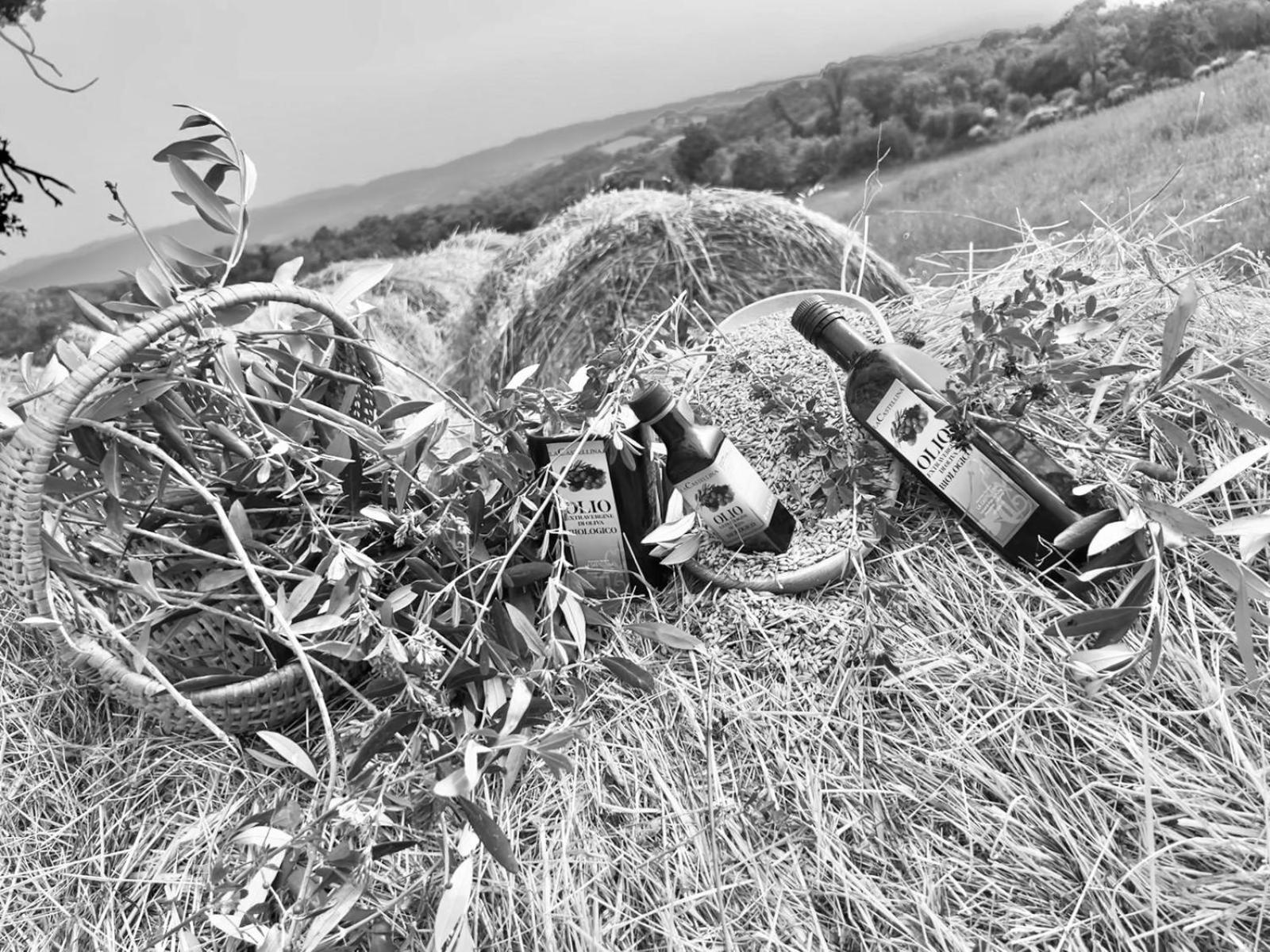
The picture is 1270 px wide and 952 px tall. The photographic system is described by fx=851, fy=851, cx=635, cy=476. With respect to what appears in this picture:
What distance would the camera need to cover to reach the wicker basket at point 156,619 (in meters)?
0.65

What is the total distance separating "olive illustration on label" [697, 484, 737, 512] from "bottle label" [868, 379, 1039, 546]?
6.4 inches

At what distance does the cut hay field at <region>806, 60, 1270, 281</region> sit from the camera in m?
1.30

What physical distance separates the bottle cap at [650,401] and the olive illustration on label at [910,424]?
0.70ft

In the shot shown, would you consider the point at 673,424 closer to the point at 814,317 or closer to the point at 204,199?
the point at 814,317

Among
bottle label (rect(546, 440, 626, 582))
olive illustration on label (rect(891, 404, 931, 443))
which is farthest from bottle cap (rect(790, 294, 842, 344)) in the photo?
bottle label (rect(546, 440, 626, 582))

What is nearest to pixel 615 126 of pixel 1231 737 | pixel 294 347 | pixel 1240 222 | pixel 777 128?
pixel 777 128

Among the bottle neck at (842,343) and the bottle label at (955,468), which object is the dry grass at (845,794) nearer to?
the bottle label at (955,468)

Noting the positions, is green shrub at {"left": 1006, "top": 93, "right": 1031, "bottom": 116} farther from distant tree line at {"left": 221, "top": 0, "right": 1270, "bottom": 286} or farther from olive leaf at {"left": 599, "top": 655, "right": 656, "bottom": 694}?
olive leaf at {"left": 599, "top": 655, "right": 656, "bottom": 694}

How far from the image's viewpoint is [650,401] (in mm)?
751

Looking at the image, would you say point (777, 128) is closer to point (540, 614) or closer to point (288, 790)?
point (540, 614)


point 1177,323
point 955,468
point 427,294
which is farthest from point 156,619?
point 427,294

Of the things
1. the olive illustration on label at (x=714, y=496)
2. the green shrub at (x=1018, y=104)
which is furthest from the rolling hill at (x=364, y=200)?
the olive illustration on label at (x=714, y=496)

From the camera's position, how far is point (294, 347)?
2.90ft

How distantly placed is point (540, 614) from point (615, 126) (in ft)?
7.35
